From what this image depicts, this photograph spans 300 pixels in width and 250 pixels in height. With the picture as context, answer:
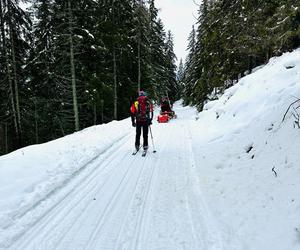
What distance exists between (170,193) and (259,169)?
81.8 inches

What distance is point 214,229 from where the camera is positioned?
13.6ft

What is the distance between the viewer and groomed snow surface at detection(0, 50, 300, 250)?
3859 mm

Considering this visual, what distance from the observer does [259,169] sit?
18.6 feet

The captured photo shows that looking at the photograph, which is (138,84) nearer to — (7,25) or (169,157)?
(7,25)

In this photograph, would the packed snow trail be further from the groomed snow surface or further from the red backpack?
the red backpack

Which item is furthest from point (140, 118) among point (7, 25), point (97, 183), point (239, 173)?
point (7, 25)

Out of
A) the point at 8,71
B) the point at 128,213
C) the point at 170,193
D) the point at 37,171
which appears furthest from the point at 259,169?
the point at 8,71

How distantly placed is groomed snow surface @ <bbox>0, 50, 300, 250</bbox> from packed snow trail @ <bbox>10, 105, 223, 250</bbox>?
17 mm

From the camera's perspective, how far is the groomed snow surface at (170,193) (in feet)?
12.7

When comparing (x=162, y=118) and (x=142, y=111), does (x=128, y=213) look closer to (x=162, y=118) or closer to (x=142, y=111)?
(x=142, y=111)

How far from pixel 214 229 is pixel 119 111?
2458 centimetres

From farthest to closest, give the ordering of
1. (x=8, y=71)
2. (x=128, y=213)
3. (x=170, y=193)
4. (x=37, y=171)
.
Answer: (x=8, y=71), (x=37, y=171), (x=170, y=193), (x=128, y=213)

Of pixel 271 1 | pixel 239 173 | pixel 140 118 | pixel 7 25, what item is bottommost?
pixel 239 173

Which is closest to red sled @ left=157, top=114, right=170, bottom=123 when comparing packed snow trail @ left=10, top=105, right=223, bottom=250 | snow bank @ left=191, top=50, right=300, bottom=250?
snow bank @ left=191, top=50, right=300, bottom=250
